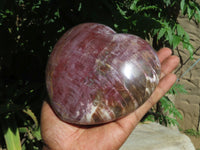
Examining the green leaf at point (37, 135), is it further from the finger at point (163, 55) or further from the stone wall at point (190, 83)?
the stone wall at point (190, 83)

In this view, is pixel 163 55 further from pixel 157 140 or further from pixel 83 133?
pixel 83 133

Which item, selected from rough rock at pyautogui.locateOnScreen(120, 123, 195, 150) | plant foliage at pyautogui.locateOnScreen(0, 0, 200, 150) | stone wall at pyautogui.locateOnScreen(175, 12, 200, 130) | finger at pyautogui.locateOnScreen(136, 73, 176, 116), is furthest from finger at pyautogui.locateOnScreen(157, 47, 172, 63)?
stone wall at pyautogui.locateOnScreen(175, 12, 200, 130)

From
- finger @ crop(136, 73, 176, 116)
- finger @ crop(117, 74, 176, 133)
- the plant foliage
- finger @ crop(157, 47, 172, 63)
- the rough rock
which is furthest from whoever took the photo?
the rough rock

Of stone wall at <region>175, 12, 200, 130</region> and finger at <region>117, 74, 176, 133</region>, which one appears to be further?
stone wall at <region>175, 12, 200, 130</region>

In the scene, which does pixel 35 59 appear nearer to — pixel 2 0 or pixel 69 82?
pixel 69 82

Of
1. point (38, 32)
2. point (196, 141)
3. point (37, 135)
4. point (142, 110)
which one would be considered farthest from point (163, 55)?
point (196, 141)

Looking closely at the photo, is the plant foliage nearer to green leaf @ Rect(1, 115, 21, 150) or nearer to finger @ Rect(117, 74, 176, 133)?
green leaf @ Rect(1, 115, 21, 150)

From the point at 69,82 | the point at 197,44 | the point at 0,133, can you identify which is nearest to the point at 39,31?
the point at 69,82

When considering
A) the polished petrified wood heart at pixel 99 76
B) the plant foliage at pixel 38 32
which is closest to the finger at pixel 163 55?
the plant foliage at pixel 38 32
